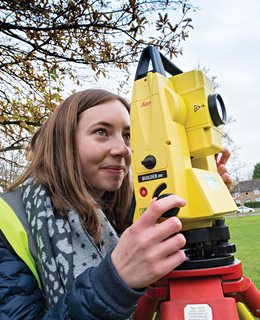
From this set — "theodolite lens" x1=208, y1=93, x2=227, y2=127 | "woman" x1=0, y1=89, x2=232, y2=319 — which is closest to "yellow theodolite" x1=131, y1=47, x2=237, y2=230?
"theodolite lens" x1=208, y1=93, x2=227, y2=127

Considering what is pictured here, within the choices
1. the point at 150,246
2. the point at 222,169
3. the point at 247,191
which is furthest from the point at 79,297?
the point at 247,191

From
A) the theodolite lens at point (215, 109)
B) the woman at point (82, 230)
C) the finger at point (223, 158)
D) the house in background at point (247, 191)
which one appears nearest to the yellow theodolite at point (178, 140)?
the theodolite lens at point (215, 109)

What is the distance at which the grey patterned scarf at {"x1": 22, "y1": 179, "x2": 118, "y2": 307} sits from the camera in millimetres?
989

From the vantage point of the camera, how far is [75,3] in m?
2.60

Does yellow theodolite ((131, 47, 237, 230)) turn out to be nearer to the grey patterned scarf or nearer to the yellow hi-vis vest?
the grey patterned scarf

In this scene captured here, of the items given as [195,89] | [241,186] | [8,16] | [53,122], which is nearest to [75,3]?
[8,16]

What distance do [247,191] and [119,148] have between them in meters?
59.8

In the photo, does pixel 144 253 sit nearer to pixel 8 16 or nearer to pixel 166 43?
pixel 166 43

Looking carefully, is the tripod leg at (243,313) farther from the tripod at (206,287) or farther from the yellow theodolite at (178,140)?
the yellow theodolite at (178,140)

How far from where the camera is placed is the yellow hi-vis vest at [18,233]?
1.02 m

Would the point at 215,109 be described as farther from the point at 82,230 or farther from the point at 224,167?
the point at 82,230

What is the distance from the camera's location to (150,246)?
28.6 inches

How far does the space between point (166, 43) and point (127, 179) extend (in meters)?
1.60

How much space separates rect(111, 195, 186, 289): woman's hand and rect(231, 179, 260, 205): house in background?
57.3m
